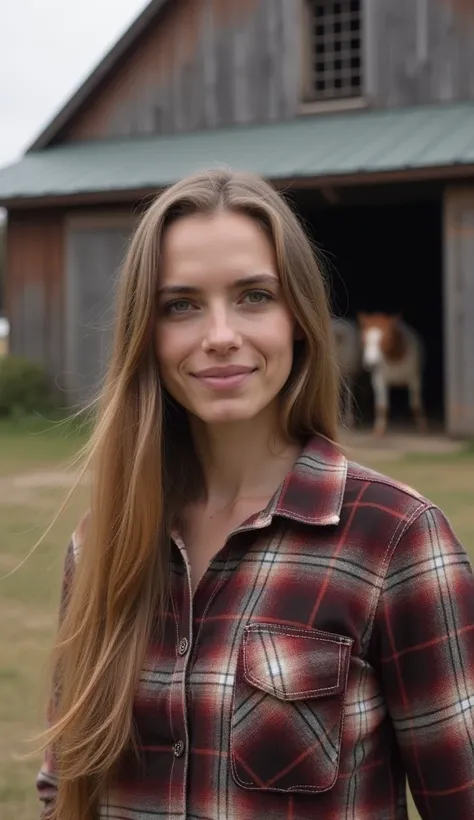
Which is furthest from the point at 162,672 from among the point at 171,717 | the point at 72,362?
the point at 72,362

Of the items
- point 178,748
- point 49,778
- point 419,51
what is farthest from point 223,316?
point 419,51

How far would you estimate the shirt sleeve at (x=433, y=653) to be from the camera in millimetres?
1516

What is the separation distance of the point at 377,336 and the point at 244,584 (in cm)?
1061

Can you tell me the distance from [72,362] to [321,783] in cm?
1261

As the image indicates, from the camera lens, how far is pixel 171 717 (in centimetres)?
157

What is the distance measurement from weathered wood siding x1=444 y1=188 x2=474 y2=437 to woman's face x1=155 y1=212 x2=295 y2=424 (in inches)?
390

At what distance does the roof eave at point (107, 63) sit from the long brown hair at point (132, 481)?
13.3m

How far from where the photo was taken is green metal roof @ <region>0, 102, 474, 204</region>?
11.4m

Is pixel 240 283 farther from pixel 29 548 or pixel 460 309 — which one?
pixel 460 309

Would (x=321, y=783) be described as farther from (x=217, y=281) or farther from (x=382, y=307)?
(x=382, y=307)

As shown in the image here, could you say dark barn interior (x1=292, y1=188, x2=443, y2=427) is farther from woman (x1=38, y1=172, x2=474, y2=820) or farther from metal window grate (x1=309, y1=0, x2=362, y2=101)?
woman (x1=38, y1=172, x2=474, y2=820)

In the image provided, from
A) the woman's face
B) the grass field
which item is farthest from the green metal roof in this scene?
the woman's face

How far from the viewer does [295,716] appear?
4.90 ft

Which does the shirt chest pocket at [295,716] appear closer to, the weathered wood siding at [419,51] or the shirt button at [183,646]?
the shirt button at [183,646]
